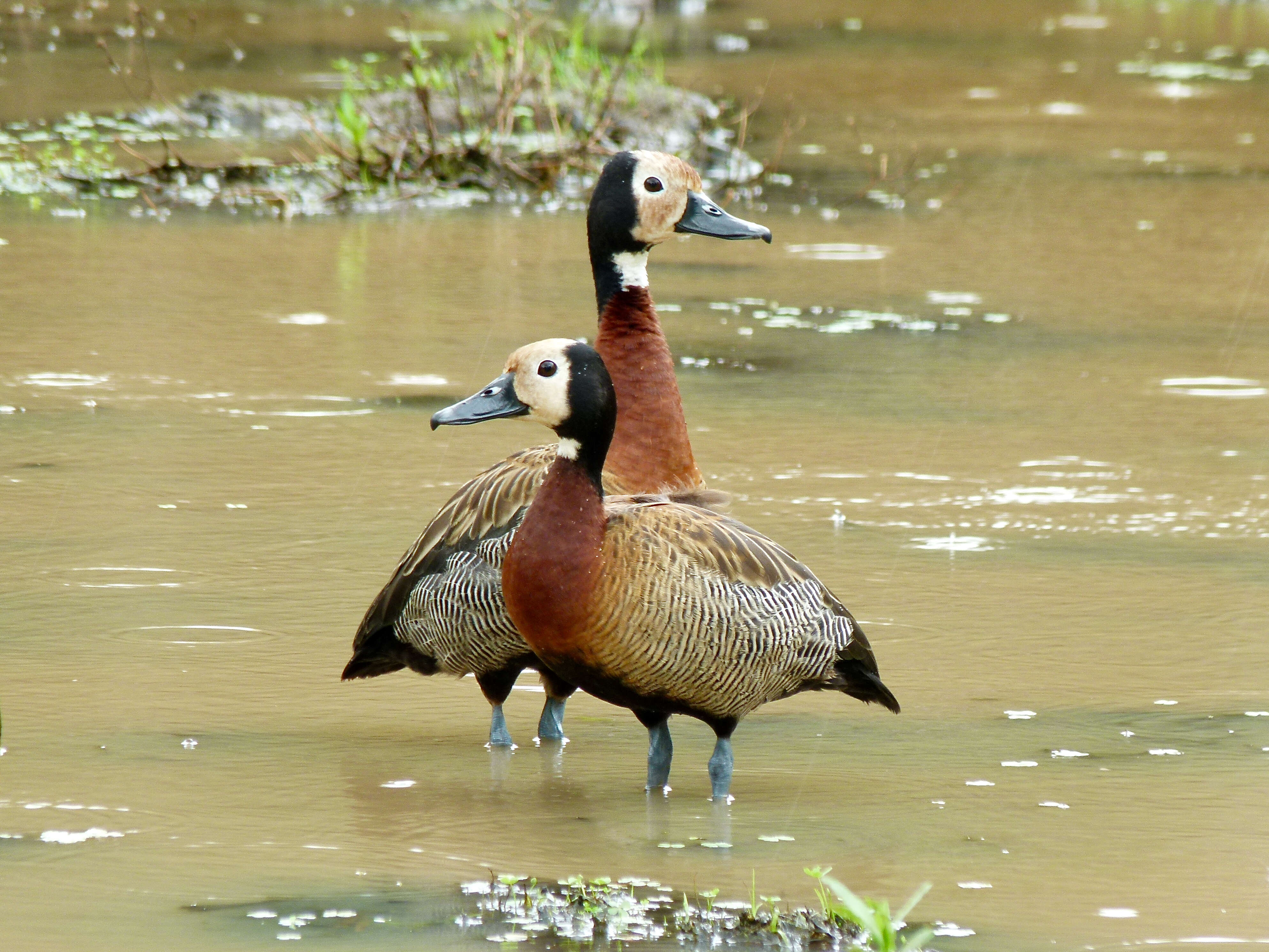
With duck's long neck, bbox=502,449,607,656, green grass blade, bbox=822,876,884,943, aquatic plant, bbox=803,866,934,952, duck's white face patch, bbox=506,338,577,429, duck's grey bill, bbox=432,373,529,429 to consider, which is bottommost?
aquatic plant, bbox=803,866,934,952

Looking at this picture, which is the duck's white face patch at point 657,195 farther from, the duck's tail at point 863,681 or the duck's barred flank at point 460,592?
the duck's tail at point 863,681

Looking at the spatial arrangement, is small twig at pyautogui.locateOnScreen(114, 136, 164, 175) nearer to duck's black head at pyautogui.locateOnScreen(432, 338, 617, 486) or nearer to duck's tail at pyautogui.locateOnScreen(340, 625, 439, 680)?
duck's tail at pyautogui.locateOnScreen(340, 625, 439, 680)

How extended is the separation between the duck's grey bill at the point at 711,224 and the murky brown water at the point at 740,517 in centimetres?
128

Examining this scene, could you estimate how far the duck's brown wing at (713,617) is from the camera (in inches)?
193

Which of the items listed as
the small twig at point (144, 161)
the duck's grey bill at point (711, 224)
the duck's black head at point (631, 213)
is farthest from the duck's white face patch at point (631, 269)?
the small twig at point (144, 161)

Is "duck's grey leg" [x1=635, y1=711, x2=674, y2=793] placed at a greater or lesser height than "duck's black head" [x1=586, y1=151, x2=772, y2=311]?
lesser

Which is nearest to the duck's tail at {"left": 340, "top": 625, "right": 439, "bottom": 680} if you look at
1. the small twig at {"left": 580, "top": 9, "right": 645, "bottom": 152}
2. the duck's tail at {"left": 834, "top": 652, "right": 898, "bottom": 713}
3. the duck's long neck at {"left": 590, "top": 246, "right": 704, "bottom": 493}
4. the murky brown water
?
the murky brown water

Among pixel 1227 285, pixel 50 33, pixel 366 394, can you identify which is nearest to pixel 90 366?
pixel 366 394

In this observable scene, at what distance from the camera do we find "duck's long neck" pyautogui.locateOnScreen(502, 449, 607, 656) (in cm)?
484

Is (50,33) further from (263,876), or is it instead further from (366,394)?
(263,876)

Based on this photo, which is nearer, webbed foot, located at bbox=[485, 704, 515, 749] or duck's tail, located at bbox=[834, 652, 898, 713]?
duck's tail, located at bbox=[834, 652, 898, 713]

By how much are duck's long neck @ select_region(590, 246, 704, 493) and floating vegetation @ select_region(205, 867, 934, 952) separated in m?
1.64

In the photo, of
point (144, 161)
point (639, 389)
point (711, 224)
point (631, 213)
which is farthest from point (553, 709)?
point (144, 161)

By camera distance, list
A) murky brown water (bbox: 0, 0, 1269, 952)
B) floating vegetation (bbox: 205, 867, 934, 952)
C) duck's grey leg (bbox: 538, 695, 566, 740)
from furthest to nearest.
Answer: duck's grey leg (bbox: 538, 695, 566, 740)
murky brown water (bbox: 0, 0, 1269, 952)
floating vegetation (bbox: 205, 867, 934, 952)
